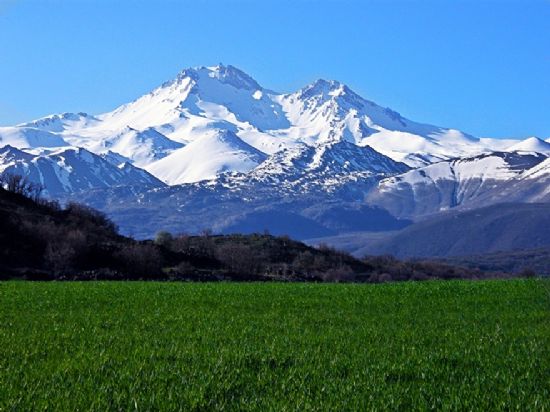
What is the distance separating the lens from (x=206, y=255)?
108188 millimetres

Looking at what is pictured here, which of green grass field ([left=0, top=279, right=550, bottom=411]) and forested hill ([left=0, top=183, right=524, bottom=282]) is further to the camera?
forested hill ([left=0, top=183, right=524, bottom=282])

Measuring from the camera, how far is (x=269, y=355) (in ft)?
47.9

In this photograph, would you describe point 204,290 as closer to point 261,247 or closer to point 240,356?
point 240,356

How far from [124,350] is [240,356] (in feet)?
8.05

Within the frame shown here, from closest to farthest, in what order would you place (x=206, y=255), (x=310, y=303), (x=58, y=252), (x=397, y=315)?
(x=397, y=315) < (x=310, y=303) < (x=58, y=252) < (x=206, y=255)

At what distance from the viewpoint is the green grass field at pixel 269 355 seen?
1133cm

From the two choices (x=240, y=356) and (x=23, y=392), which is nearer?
(x=23, y=392)

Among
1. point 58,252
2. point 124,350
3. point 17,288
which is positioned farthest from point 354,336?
point 58,252

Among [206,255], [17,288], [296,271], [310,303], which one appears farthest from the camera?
[296,271]

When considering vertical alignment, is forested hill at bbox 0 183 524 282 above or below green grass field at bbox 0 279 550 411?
above

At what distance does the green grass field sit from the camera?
37.2 feet

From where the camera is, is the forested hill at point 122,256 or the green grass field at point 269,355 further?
the forested hill at point 122,256

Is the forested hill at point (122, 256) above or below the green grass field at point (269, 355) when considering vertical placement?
above

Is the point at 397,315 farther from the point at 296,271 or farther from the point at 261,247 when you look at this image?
the point at 261,247
